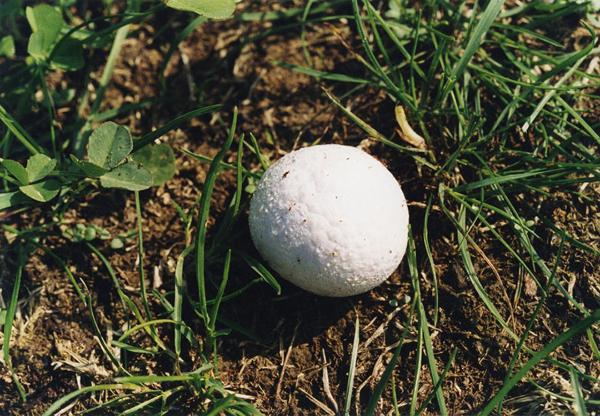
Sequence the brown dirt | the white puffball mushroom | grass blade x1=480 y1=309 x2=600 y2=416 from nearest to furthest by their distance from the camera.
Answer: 1. grass blade x1=480 y1=309 x2=600 y2=416
2. the white puffball mushroom
3. the brown dirt

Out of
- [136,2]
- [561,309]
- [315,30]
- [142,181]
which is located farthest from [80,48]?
[561,309]

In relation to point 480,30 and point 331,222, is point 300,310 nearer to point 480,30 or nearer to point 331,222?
point 331,222

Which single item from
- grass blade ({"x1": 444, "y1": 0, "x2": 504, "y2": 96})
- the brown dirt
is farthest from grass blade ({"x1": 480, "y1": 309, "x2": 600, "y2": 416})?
grass blade ({"x1": 444, "y1": 0, "x2": 504, "y2": 96})

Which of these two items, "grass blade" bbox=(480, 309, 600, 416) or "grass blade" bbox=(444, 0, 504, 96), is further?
"grass blade" bbox=(444, 0, 504, 96)

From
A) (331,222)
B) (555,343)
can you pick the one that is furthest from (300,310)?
(555,343)

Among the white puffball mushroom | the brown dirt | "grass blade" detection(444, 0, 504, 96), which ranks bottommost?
the brown dirt

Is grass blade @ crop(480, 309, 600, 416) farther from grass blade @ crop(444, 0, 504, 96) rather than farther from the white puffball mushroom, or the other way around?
grass blade @ crop(444, 0, 504, 96)

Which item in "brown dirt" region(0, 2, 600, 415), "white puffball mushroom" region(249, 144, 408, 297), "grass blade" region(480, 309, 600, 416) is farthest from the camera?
"brown dirt" region(0, 2, 600, 415)
